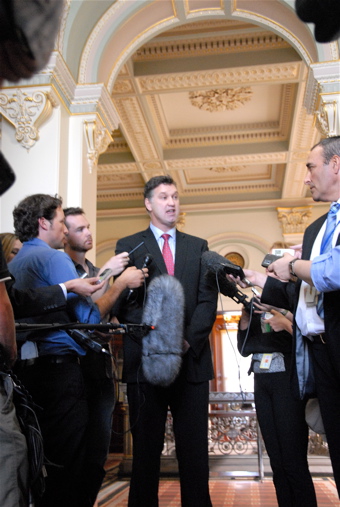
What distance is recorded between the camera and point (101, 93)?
216 inches

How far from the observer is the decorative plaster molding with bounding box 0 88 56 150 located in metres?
4.84

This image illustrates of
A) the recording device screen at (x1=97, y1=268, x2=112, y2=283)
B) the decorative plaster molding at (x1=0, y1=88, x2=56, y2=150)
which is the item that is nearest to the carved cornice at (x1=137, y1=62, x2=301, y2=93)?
the decorative plaster molding at (x1=0, y1=88, x2=56, y2=150)

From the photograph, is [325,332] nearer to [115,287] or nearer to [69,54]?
[115,287]

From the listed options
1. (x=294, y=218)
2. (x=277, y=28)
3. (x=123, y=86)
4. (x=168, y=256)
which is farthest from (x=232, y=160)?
(x=168, y=256)

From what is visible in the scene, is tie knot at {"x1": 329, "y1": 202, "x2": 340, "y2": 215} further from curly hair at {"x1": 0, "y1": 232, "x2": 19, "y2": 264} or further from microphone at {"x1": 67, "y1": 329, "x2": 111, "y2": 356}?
curly hair at {"x1": 0, "y1": 232, "x2": 19, "y2": 264}

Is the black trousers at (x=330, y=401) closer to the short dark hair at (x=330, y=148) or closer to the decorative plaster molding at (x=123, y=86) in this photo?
the short dark hair at (x=330, y=148)

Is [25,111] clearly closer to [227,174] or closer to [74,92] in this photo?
[74,92]

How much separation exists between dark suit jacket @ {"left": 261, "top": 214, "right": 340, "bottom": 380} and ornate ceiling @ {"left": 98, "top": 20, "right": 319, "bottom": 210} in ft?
19.7

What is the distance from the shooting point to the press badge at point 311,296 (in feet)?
7.29

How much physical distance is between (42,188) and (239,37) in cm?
459

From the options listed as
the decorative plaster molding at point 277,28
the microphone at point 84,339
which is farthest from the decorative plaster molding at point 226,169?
the microphone at point 84,339

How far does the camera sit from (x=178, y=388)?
247 centimetres

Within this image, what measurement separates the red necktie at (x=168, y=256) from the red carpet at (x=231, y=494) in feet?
Answer: 7.97

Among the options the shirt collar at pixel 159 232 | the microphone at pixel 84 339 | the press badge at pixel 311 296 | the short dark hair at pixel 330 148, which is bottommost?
the microphone at pixel 84 339
